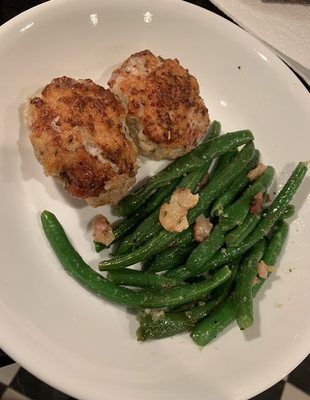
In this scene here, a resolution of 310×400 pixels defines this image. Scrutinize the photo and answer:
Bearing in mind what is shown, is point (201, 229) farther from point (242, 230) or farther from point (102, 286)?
point (102, 286)

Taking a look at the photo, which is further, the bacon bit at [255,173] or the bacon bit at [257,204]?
the bacon bit at [255,173]

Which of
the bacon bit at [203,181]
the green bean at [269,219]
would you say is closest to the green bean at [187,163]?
the bacon bit at [203,181]

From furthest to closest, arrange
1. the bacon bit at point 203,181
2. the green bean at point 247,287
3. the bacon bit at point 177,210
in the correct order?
the bacon bit at point 203,181
the bacon bit at point 177,210
the green bean at point 247,287

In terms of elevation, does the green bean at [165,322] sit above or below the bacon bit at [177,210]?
below

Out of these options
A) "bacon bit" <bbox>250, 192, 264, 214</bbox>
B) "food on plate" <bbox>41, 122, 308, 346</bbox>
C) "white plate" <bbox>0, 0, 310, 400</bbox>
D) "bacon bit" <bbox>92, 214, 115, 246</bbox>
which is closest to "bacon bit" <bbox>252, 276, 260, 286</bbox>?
"food on plate" <bbox>41, 122, 308, 346</bbox>

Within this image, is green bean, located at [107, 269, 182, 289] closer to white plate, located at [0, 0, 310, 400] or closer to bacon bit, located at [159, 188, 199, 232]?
white plate, located at [0, 0, 310, 400]

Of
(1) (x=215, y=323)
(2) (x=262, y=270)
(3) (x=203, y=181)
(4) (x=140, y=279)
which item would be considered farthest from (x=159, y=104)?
(1) (x=215, y=323)

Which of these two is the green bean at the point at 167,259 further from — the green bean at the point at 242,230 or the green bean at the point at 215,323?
the green bean at the point at 215,323
